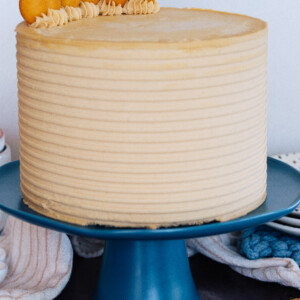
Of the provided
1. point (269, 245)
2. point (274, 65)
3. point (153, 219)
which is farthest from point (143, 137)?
point (274, 65)

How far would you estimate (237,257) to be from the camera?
1062 mm

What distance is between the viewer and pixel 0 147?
115cm

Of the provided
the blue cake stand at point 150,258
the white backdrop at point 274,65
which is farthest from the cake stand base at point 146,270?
the white backdrop at point 274,65

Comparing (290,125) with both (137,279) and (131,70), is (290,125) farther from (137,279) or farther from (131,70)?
(131,70)

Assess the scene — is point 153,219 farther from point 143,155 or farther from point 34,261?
point 34,261

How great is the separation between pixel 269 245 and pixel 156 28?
0.45 metres

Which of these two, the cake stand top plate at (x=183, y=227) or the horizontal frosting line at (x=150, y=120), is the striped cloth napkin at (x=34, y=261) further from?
the horizontal frosting line at (x=150, y=120)

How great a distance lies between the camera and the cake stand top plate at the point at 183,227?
2.40 ft

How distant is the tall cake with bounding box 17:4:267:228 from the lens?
2.27 feet

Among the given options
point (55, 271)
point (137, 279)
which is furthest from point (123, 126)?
point (55, 271)

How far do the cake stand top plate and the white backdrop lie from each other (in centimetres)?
32

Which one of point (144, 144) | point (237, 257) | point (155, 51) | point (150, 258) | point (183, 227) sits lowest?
point (237, 257)

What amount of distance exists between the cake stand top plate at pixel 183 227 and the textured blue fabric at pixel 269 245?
5.6 inches

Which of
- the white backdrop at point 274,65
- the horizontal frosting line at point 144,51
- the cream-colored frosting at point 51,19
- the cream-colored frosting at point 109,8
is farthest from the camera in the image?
the white backdrop at point 274,65
